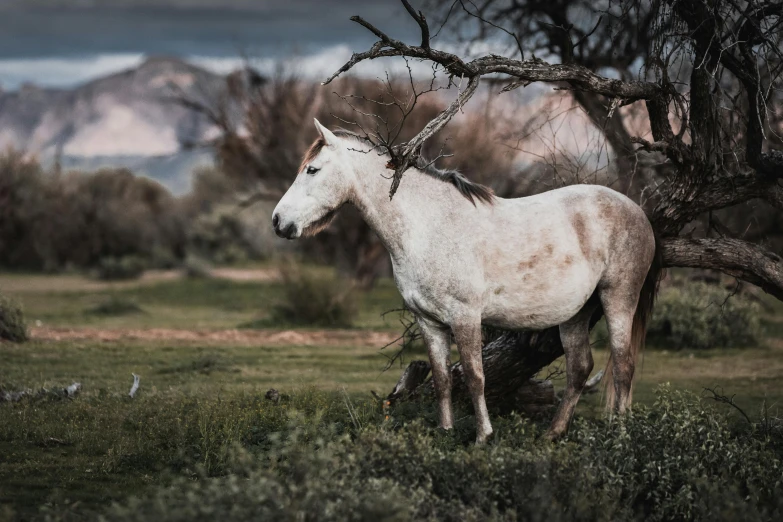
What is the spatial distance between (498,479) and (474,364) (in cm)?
131

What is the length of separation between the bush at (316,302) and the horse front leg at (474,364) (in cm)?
1122

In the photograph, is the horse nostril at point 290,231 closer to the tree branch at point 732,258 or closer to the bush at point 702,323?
the tree branch at point 732,258

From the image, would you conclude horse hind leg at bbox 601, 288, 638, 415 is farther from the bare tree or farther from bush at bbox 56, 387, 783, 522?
the bare tree

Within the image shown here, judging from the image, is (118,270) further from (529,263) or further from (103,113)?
(103,113)

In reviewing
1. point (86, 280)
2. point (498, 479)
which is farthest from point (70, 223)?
point (498, 479)

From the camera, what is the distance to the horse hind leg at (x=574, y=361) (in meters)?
7.58

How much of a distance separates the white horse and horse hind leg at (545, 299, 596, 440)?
338 millimetres

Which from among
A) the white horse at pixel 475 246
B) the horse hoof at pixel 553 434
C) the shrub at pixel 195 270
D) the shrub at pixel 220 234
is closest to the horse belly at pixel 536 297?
the white horse at pixel 475 246

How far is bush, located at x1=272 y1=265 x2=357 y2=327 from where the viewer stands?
59.6 feet

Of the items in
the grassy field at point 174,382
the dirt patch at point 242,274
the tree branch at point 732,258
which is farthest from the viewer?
the dirt patch at point 242,274

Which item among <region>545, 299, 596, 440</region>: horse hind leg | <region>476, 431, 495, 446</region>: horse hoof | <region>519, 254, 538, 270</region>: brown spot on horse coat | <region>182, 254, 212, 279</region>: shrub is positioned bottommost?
<region>182, 254, 212, 279</region>: shrub

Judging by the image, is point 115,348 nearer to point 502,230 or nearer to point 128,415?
point 128,415

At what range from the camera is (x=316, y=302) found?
18188mm

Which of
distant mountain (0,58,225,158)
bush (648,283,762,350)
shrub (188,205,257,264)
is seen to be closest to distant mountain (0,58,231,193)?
distant mountain (0,58,225,158)
